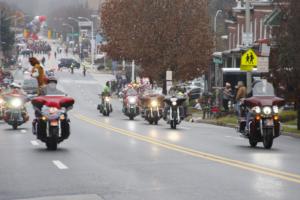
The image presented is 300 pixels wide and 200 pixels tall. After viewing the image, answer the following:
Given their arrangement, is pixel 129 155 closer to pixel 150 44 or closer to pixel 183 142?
pixel 183 142

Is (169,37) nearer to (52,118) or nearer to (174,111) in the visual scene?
(174,111)

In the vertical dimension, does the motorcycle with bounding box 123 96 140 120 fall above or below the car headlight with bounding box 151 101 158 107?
below

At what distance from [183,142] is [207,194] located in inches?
443

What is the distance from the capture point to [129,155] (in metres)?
18.8

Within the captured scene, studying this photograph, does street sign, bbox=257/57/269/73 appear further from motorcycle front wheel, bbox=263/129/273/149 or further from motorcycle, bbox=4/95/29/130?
motorcycle front wheel, bbox=263/129/273/149

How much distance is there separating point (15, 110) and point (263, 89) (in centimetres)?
1110

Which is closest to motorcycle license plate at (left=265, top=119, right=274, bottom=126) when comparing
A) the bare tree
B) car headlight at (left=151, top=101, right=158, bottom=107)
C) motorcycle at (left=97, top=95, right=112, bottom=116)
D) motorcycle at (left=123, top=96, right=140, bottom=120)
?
car headlight at (left=151, top=101, right=158, bottom=107)

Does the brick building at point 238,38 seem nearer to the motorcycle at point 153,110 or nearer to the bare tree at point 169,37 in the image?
Answer: the bare tree at point 169,37

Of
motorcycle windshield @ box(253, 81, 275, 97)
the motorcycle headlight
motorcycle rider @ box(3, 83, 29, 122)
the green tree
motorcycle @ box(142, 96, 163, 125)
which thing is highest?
the green tree

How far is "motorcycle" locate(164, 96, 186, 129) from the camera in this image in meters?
31.9

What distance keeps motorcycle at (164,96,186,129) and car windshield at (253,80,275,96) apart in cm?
1001

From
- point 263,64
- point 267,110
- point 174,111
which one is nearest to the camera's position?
point 267,110

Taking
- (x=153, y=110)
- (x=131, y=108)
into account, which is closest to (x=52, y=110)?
(x=153, y=110)

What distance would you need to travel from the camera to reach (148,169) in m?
15.6
